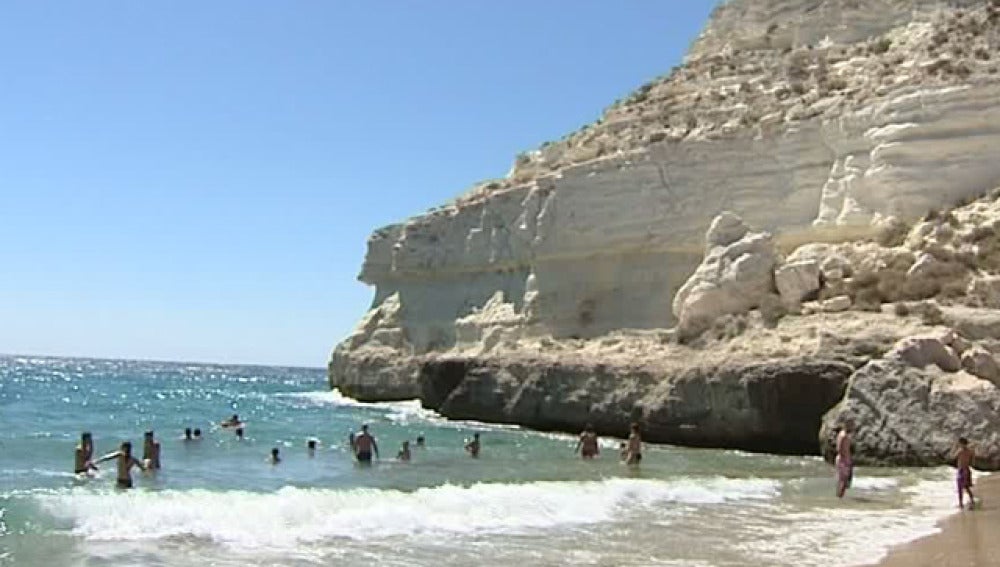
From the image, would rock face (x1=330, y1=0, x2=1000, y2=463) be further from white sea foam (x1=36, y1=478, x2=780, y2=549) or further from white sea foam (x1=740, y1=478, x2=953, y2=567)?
white sea foam (x1=36, y1=478, x2=780, y2=549)

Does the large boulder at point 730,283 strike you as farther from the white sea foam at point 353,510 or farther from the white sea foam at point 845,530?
the white sea foam at point 845,530

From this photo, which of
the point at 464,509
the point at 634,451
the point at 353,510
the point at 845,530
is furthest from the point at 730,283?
the point at 353,510

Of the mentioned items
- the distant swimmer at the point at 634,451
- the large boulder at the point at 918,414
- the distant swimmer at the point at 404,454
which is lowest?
the distant swimmer at the point at 404,454

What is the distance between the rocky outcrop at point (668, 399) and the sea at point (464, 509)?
2.54ft

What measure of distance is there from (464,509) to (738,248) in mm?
16681

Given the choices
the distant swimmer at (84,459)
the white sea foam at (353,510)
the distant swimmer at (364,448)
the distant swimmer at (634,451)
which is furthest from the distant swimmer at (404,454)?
the distant swimmer at (84,459)

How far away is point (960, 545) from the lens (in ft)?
47.0

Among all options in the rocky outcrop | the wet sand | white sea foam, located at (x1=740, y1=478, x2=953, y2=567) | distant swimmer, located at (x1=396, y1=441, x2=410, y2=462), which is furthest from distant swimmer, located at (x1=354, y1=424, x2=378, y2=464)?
the wet sand

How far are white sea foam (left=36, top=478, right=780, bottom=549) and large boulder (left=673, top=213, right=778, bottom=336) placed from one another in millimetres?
11506

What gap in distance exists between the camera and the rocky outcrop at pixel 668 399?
2672cm

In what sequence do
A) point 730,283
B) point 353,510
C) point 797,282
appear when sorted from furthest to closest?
1. point 730,283
2. point 797,282
3. point 353,510

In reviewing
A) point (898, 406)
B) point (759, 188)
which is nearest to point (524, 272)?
point (759, 188)

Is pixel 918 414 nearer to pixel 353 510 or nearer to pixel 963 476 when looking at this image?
pixel 963 476

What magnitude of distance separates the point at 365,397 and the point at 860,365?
3075 cm
